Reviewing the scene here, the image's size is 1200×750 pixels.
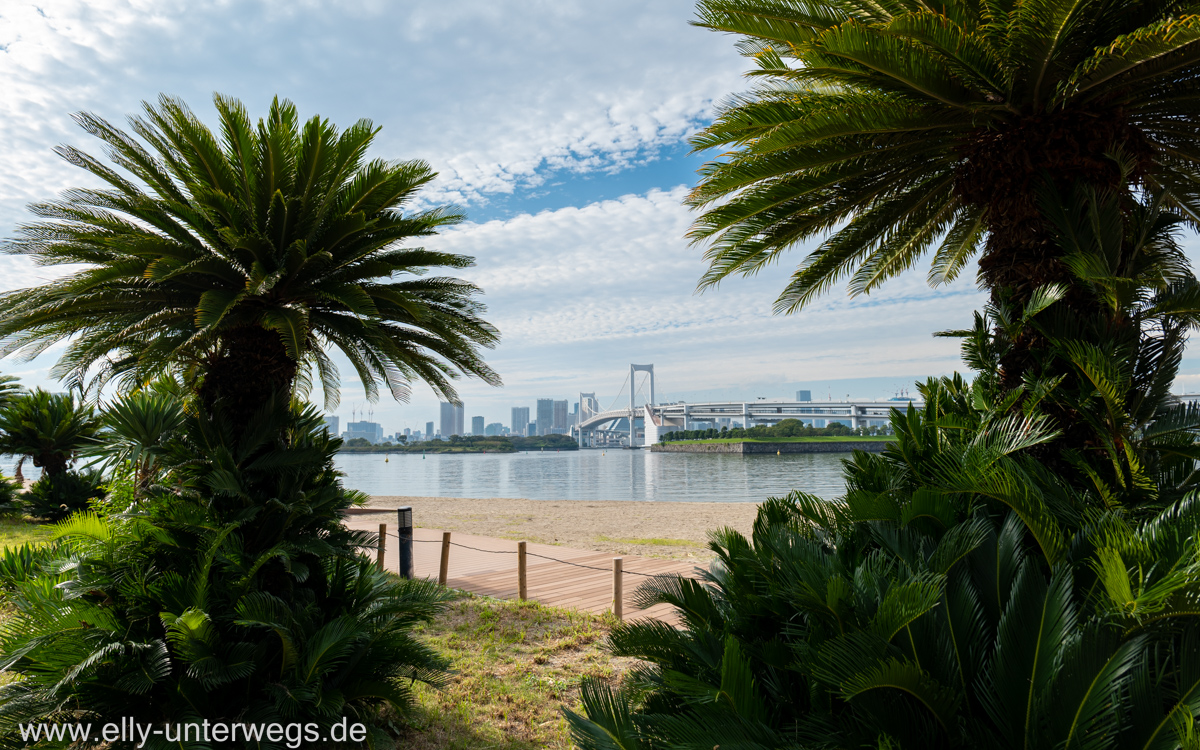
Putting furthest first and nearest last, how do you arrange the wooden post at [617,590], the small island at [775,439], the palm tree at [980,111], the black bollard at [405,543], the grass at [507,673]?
the small island at [775,439]
the black bollard at [405,543]
the wooden post at [617,590]
the grass at [507,673]
the palm tree at [980,111]

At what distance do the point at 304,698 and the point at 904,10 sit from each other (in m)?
5.74

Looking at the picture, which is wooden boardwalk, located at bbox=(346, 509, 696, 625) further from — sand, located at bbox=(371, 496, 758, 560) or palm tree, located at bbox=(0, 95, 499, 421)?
palm tree, located at bbox=(0, 95, 499, 421)

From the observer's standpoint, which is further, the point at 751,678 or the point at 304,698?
the point at 304,698

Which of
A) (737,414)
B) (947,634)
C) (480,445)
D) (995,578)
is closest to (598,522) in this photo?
(995,578)

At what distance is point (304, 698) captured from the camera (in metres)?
3.74

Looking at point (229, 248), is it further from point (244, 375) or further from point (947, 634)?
point (947, 634)

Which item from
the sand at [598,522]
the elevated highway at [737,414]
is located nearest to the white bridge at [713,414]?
the elevated highway at [737,414]

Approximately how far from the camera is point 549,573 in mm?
9703

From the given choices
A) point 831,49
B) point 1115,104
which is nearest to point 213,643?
point 831,49

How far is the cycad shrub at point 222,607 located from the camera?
367 cm

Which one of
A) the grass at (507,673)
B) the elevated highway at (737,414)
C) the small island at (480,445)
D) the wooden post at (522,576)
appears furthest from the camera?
the small island at (480,445)

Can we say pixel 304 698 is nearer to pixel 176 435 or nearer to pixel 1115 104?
pixel 176 435

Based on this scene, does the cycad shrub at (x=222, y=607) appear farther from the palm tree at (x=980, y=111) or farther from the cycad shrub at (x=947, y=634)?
the palm tree at (x=980, y=111)

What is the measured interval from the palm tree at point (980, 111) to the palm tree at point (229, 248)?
280 cm
